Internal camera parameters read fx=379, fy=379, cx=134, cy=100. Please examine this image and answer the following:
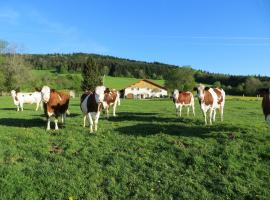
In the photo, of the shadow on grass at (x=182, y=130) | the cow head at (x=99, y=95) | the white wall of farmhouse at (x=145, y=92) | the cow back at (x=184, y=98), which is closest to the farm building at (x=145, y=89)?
the white wall of farmhouse at (x=145, y=92)

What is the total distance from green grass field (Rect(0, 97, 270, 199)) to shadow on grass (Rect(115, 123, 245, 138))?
51mm

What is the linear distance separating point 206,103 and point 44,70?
14059cm

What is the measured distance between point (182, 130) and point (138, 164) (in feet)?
17.2

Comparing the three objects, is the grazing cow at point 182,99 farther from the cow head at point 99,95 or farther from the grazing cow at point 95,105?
the cow head at point 99,95

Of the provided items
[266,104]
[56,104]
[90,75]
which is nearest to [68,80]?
[90,75]

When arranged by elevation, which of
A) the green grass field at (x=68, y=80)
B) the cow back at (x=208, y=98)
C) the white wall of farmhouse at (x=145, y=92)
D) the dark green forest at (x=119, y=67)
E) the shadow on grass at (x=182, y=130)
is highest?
the dark green forest at (x=119, y=67)

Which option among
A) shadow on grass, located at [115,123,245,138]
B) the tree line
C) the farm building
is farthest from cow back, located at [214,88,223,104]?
the farm building

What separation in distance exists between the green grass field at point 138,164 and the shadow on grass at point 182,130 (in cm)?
5

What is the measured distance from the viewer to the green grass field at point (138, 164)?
1211 centimetres

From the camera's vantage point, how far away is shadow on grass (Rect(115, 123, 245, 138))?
1739 cm

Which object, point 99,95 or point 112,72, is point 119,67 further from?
point 99,95

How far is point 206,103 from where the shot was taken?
21.9 meters

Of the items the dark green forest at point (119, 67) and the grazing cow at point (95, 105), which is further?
the dark green forest at point (119, 67)

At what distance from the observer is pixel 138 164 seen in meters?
13.8
